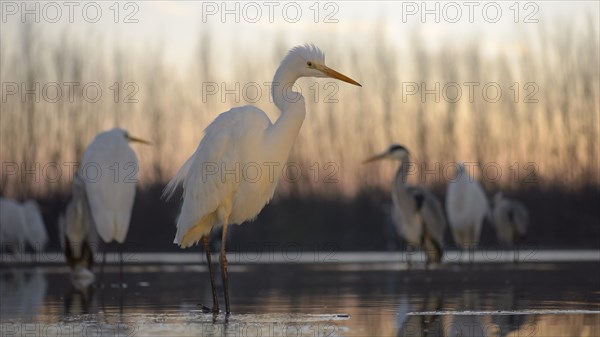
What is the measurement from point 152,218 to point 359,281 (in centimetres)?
1577

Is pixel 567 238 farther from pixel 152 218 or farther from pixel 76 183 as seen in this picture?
pixel 76 183

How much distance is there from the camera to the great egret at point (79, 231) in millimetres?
14922

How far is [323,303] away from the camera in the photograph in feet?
34.1

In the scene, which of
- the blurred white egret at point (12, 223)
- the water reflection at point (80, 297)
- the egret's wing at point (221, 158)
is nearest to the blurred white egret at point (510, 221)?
the blurred white egret at point (12, 223)

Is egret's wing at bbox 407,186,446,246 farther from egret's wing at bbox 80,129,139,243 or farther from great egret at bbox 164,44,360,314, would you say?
great egret at bbox 164,44,360,314

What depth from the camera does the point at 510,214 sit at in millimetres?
23078

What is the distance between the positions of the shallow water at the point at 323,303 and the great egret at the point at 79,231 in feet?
1.18

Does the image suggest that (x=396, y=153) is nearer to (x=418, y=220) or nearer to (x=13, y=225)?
(x=418, y=220)

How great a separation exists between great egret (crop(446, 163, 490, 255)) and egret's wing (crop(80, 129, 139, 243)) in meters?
8.78

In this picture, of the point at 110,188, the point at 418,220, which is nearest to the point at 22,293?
the point at 110,188

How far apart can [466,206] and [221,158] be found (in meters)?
12.4

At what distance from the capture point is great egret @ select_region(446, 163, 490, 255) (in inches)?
829

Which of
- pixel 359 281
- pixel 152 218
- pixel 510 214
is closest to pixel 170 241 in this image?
pixel 152 218

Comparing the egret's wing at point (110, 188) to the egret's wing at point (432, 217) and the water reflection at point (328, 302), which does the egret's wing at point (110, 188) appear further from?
the egret's wing at point (432, 217)
